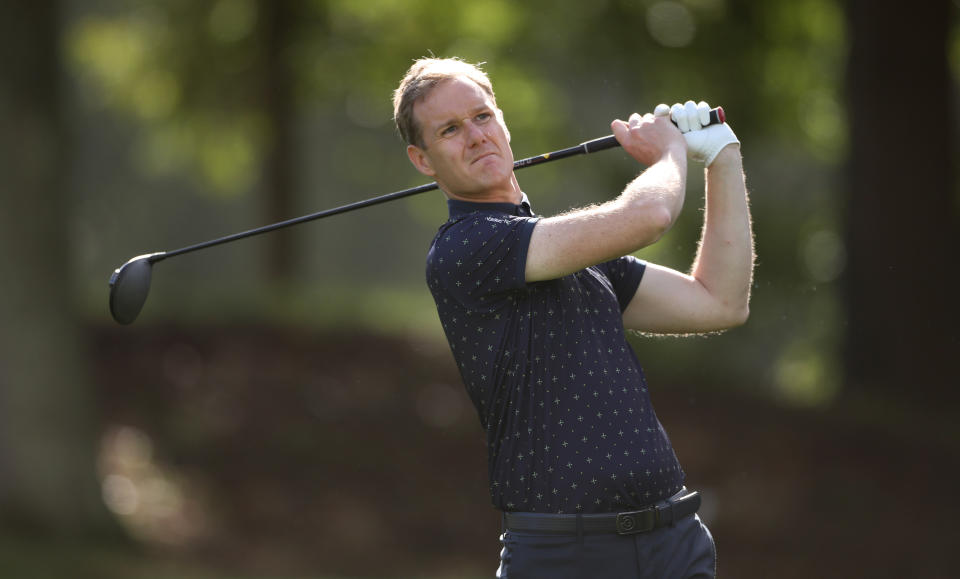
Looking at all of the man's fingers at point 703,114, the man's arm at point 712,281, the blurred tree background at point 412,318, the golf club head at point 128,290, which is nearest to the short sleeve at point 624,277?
the man's arm at point 712,281

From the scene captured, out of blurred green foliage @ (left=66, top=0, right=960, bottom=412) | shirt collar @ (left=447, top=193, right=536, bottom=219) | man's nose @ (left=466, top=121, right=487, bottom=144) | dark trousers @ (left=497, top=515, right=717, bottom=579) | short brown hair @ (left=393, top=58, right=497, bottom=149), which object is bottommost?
dark trousers @ (left=497, top=515, right=717, bottom=579)

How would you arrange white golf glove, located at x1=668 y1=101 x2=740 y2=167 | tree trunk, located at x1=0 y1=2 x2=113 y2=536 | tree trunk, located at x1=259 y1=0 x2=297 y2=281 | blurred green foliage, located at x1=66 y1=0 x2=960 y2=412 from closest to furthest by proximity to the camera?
white golf glove, located at x1=668 y1=101 x2=740 y2=167
tree trunk, located at x1=0 y1=2 x2=113 y2=536
blurred green foliage, located at x1=66 y1=0 x2=960 y2=412
tree trunk, located at x1=259 y1=0 x2=297 y2=281

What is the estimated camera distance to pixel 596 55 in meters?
11.7

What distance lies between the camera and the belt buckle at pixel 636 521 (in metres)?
2.95

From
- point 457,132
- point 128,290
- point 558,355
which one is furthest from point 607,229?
point 128,290

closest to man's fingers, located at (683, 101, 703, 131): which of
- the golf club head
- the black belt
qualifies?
the black belt

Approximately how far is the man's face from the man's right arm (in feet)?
0.96

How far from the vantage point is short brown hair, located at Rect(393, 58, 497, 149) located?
3260 millimetres

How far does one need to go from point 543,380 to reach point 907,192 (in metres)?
6.98

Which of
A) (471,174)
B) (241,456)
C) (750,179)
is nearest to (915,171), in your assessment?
(750,179)

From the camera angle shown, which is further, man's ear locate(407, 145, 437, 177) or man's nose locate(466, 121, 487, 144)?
man's ear locate(407, 145, 437, 177)

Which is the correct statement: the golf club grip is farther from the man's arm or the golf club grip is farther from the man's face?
the man's face

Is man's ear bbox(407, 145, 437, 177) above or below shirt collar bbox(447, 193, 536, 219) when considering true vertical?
above

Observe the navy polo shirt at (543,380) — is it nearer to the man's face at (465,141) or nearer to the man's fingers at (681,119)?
the man's face at (465,141)
